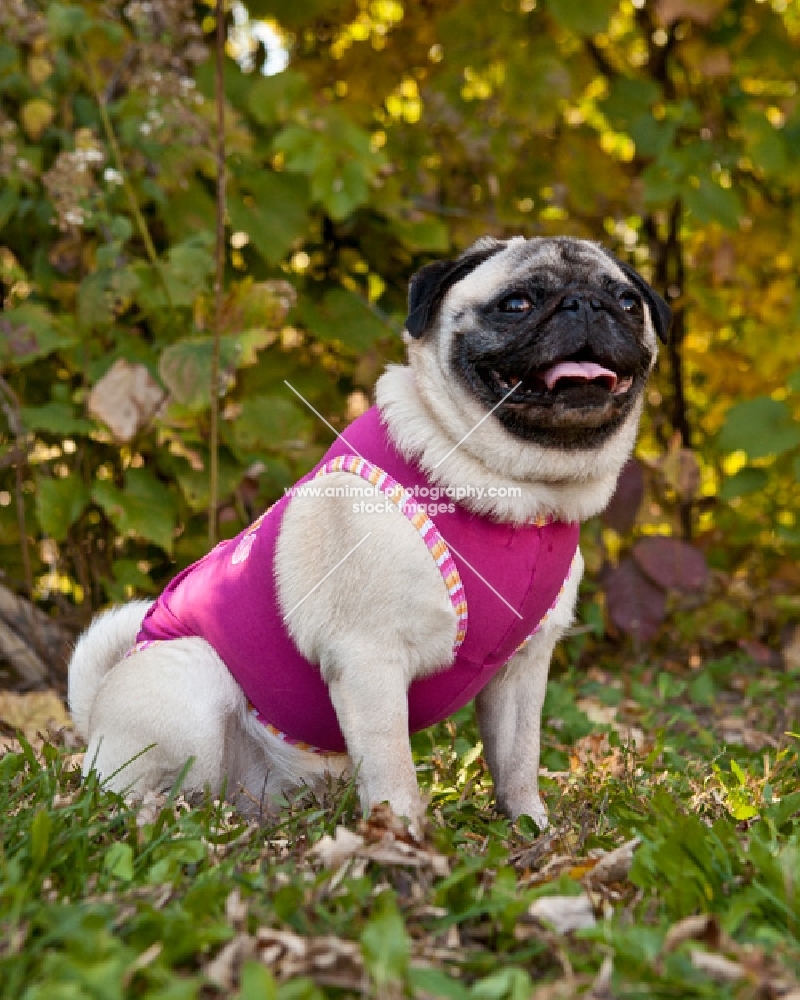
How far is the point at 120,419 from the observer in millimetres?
4234

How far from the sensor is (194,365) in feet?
13.5

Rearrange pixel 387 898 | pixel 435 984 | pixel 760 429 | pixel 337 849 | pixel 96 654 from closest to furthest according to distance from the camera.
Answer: pixel 435 984, pixel 387 898, pixel 337 849, pixel 96 654, pixel 760 429

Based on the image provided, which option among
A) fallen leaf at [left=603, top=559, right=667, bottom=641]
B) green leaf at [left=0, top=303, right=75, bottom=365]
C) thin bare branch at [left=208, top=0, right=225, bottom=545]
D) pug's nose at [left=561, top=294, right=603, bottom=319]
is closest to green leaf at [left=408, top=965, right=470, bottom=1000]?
pug's nose at [left=561, top=294, right=603, bottom=319]

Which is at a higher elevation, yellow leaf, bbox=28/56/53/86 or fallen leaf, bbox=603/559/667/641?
yellow leaf, bbox=28/56/53/86

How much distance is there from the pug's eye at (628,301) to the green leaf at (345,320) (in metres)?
2.17

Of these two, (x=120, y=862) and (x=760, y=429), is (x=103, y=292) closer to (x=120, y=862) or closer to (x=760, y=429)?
(x=120, y=862)

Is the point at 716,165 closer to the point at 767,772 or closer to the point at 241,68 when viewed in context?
the point at 241,68

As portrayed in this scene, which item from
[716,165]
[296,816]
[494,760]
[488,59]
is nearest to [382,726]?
[296,816]

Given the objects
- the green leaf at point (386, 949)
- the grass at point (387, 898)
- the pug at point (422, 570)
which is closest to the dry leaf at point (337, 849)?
the grass at point (387, 898)

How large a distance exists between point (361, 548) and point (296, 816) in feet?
2.16

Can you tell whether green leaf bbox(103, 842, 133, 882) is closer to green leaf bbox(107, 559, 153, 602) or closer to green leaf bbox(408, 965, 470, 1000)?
green leaf bbox(408, 965, 470, 1000)

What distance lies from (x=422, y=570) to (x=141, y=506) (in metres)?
2.11

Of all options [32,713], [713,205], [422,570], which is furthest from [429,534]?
[713,205]

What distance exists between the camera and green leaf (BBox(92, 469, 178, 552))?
4398 mm
